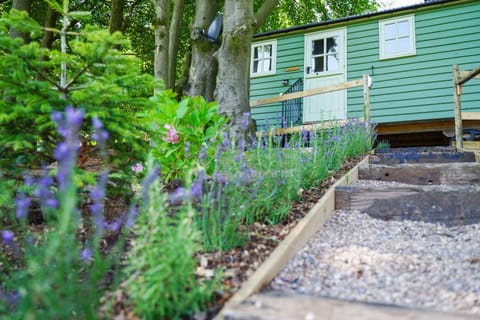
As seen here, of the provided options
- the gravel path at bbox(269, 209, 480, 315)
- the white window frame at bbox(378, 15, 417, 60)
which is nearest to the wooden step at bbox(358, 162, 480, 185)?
the gravel path at bbox(269, 209, 480, 315)

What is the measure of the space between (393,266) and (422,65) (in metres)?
8.62

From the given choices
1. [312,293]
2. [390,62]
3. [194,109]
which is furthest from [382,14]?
[312,293]

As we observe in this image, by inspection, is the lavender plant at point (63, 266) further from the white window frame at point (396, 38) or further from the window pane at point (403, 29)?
the window pane at point (403, 29)

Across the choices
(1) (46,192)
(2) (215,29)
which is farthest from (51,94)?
(2) (215,29)

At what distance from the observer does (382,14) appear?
972 cm

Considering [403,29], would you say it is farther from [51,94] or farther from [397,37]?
[51,94]

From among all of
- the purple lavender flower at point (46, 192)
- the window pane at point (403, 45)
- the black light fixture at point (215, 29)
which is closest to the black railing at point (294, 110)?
the window pane at point (403, 45)

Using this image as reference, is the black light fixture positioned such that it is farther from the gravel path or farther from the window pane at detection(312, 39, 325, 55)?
the gravel path

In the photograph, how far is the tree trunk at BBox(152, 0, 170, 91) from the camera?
7.68 m

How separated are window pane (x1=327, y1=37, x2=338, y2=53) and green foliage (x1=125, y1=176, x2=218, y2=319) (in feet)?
32.2

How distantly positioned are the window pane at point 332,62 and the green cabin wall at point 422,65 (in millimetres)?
302

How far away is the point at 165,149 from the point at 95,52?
151cm

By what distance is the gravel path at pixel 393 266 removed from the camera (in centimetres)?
156

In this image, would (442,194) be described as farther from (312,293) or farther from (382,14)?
(382,14)
